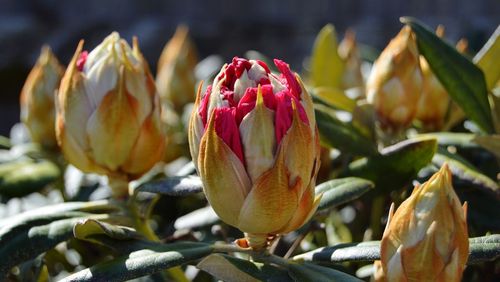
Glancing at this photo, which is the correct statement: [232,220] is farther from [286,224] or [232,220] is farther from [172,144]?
[172,144]

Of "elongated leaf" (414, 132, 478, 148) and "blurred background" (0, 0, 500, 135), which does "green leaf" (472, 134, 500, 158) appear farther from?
"blurred background" (0, 0, 500, 135)

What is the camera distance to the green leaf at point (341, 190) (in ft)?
3.14

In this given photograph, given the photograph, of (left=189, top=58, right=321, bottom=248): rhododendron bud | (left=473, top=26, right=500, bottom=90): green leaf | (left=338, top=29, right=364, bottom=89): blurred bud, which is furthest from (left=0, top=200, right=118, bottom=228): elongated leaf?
(left=338, top=29, right=364, bottom=89): blurred bud

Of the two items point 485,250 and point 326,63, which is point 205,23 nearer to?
point 326,63

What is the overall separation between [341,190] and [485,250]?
0.19 metres

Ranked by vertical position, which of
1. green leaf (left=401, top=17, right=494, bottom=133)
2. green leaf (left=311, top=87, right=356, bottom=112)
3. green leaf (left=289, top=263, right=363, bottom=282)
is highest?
green leaf (left=401, top=17, right=494, bottom=133)

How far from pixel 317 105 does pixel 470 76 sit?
7.9 inches

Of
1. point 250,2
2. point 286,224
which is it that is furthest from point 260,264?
point 250,2

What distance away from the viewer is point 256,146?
2.58ft

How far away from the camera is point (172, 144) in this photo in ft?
4.86

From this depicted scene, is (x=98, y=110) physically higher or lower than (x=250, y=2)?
higher

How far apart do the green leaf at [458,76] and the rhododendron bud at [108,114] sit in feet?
1.14

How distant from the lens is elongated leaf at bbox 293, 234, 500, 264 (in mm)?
827

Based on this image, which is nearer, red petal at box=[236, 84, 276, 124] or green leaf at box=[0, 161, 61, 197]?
red petal at box=[236, 84, 276, 124]
